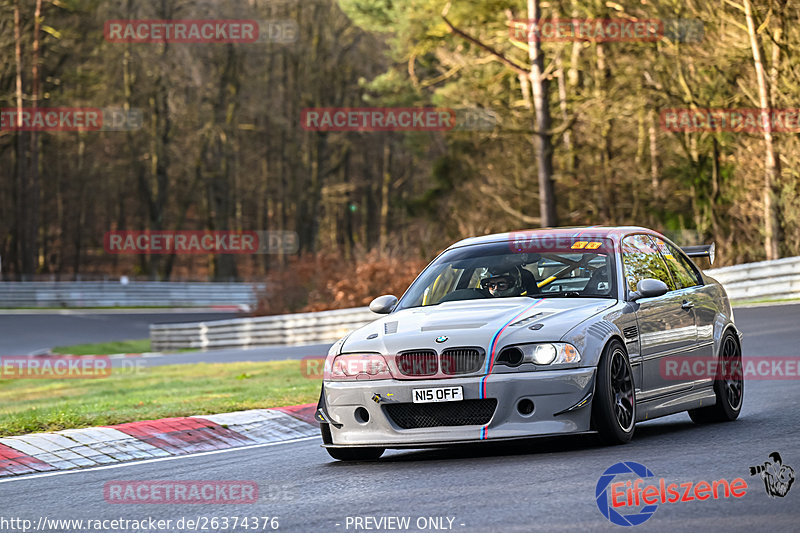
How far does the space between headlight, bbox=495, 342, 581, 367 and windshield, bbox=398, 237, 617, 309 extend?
3.59ft

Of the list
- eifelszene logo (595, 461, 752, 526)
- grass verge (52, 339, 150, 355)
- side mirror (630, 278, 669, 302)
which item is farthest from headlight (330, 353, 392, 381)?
grass verge (52, 339, 150, 355)

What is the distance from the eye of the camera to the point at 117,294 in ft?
188

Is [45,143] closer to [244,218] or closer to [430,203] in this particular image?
[244,218]

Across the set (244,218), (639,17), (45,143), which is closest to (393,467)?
(639,17)

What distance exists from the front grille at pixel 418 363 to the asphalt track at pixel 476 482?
63 cm

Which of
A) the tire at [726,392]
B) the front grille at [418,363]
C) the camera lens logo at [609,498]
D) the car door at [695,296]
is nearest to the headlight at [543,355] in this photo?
the front grille at [418,363]

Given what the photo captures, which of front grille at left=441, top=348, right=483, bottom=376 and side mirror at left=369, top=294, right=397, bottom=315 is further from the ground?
side mirror at left=369, top=294, right=397, bottom=315

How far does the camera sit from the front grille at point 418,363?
27.2 feet

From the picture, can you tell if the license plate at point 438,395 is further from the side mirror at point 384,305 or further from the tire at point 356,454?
the side mirror at point 384,305

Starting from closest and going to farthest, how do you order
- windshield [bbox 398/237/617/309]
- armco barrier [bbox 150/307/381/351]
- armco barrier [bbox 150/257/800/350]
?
1. windshield [bbox 398/237/617/309]
2. armco barrier [bbox 150/257/800/350]
3. armco barrier [bbox 150/307/381/351]

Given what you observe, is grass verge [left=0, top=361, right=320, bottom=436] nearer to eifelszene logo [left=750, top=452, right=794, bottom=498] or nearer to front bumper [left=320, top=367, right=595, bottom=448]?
front bumper [left=320, top=367, right=595, bottom=448]

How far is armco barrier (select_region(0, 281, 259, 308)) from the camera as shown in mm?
53844

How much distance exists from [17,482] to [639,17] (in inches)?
1182

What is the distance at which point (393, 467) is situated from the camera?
8.48 m
